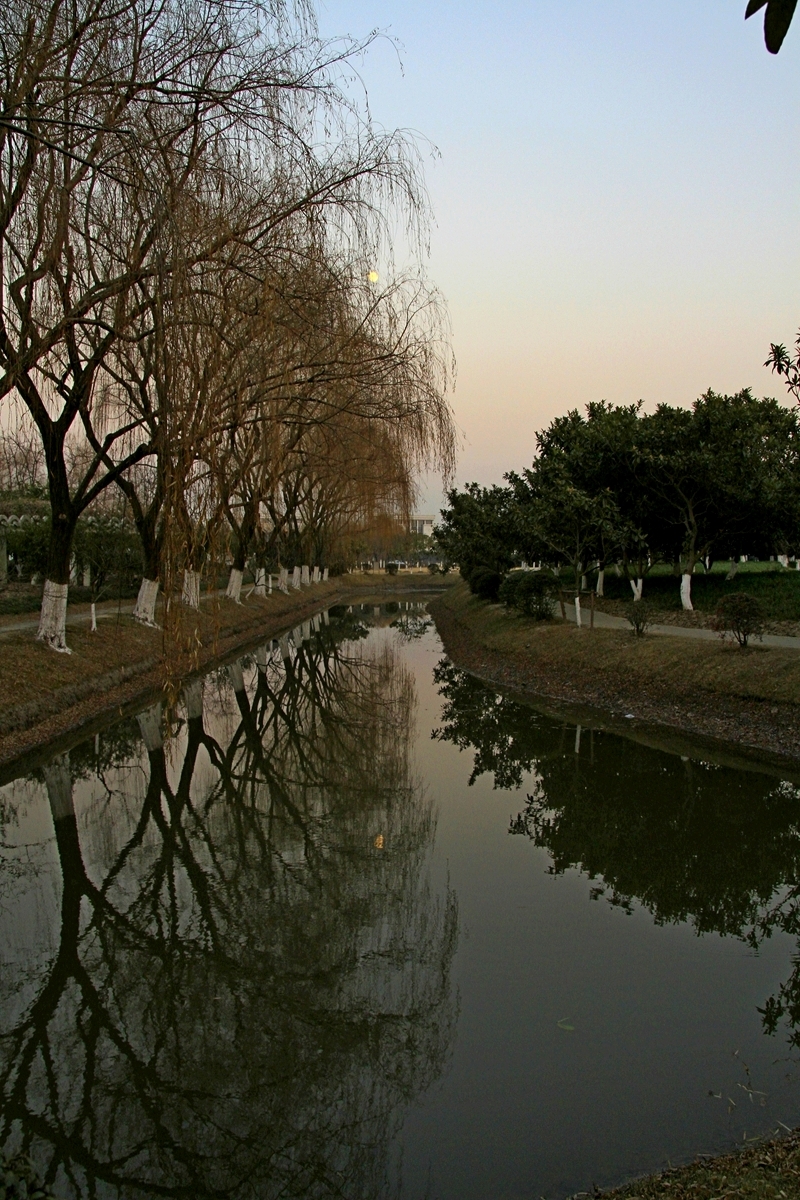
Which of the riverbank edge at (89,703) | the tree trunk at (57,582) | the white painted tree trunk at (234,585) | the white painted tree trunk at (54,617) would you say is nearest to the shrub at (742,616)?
the riverbank edge at (89,703)

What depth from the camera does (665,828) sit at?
8.59 metres

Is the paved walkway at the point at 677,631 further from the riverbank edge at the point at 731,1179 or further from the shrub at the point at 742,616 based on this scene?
the riverbank edge at the point at 731,1179

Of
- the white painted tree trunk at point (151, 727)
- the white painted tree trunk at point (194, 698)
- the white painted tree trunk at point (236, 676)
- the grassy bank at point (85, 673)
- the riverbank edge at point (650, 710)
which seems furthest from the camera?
the white painted tree trunk at point (236, 676)

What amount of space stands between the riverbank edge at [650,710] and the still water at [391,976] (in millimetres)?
1095

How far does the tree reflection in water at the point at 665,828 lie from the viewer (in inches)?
262

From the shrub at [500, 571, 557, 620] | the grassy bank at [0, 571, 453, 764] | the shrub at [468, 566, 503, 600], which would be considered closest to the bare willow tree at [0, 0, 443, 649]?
the grassy bank at [0, 571, 453, 764]

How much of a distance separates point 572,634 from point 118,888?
588 inches

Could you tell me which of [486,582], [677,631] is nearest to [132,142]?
[677,631]

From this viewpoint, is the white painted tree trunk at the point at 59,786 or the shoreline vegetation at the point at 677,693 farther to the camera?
the white painted tree trunk at the point at 59,786

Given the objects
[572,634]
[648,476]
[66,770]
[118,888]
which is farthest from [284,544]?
[118,888]

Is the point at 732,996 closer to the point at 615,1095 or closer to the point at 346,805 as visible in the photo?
the point at 615,1095

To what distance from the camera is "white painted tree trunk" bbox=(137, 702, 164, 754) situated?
41.2 ft

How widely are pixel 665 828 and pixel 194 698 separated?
10512mm

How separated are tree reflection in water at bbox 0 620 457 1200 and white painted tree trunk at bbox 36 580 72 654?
5.28 meters
